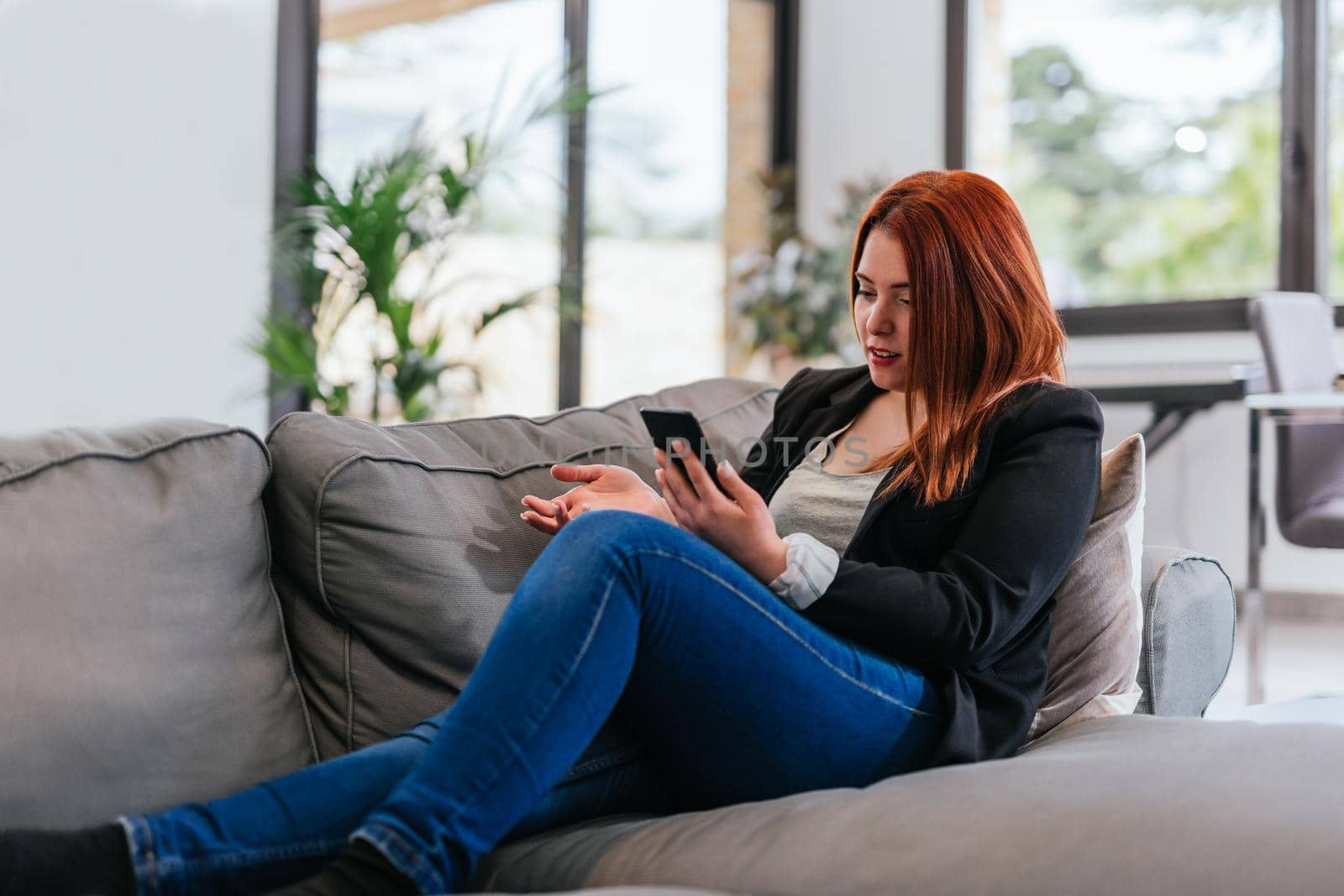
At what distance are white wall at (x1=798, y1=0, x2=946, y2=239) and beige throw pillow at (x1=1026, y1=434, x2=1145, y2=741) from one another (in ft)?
12.2

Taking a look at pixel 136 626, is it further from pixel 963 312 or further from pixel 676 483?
pixel 963 312

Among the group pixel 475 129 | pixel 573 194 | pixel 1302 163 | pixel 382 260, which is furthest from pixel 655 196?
pixel 1302 163

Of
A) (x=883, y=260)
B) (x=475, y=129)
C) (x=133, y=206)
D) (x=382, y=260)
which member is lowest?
(x=883, y=260)

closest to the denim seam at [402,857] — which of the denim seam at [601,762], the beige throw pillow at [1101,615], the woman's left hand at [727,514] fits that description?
the denim seam at [601,762]

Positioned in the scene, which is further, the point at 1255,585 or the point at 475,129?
the point at 475,129

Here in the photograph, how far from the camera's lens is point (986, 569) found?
1396 mm

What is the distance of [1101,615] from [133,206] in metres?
2.98

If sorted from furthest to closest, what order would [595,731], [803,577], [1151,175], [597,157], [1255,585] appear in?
[597,157] < [1151,175] < [1255,585] < [803,577] < [595,731]

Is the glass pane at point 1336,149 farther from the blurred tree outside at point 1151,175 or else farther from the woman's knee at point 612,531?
the woman's knee at point 612,531

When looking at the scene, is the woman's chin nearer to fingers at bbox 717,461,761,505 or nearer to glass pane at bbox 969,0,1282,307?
fingers at bbox 717,461,761,505

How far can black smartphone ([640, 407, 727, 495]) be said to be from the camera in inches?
52.8

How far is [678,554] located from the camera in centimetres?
129

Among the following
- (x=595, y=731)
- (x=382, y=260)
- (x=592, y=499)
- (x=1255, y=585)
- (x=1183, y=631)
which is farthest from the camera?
(x=382, y=260)

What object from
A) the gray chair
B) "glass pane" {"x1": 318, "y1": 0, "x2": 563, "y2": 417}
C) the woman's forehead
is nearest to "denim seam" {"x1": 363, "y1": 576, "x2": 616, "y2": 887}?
the woman's forehead
